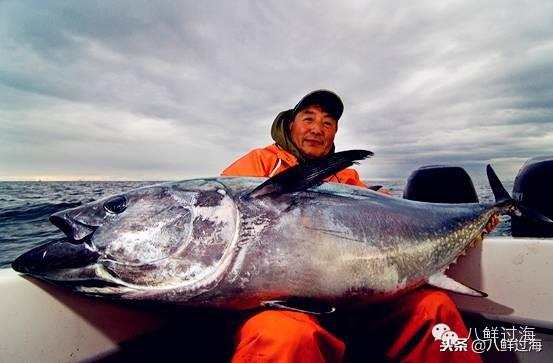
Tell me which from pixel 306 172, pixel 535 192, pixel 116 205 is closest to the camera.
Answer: pixel 116 205

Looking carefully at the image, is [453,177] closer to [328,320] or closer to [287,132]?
[287,132]

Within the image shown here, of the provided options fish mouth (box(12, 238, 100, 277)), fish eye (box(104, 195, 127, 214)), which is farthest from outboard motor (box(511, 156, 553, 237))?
fish mouth (box(12, 238, 100, 277))

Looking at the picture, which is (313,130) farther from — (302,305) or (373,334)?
(302,305)

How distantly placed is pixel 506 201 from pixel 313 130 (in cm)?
188

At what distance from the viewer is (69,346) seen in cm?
183

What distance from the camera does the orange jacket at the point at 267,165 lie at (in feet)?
9.59

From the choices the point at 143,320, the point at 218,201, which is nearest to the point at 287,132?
the point at 218,201

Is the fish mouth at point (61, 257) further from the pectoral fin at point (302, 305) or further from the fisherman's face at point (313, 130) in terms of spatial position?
the fisherman's face at point (313, 130)

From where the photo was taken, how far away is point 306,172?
1656mm

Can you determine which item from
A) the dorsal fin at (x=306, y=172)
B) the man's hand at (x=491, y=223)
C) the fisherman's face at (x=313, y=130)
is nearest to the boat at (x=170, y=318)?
the man's hand at (x=491, y=223)

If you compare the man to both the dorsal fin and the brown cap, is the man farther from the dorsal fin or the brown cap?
the brown cap

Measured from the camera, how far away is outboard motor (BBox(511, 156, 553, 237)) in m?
3.36

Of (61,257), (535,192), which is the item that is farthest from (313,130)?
(535,192)

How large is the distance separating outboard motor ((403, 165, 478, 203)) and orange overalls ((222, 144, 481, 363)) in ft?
7.96
